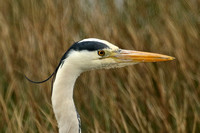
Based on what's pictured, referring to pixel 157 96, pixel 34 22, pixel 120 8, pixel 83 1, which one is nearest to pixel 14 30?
pixel 34 22

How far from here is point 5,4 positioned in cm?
397

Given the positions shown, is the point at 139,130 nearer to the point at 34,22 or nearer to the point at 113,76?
the point at 113,76

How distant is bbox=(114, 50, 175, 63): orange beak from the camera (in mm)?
2057

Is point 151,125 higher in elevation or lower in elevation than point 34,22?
lower

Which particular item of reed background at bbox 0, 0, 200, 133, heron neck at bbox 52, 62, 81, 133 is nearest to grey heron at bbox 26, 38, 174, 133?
heron neck at bbox 52, 62, 81, 133

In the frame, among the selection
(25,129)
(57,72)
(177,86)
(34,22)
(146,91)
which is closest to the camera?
(57,72)

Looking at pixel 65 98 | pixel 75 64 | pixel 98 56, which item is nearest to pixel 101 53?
pixel 98 56

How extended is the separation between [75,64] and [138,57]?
351mm

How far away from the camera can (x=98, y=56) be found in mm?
2014

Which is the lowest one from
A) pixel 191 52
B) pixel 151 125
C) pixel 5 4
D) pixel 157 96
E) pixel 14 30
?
pixel 151 125

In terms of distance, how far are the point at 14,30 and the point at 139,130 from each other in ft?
5.30

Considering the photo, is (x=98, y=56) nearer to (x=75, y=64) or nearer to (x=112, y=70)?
(x=75, y=64)

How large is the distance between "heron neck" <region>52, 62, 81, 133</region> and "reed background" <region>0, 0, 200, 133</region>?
395mm

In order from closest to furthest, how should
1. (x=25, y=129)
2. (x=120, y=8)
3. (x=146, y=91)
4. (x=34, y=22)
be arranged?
(x=25, y=129), (x=146, y=91), (x=34, y=22), (x=120, y=8)
